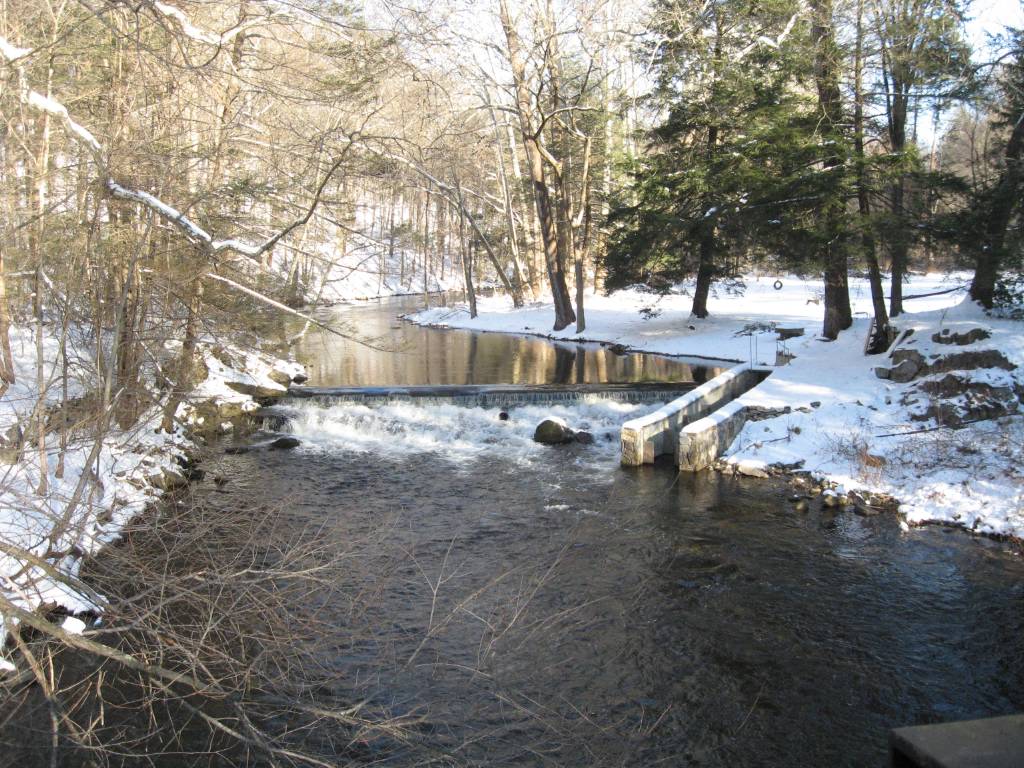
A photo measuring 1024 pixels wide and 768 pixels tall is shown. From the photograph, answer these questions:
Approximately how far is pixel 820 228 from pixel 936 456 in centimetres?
624

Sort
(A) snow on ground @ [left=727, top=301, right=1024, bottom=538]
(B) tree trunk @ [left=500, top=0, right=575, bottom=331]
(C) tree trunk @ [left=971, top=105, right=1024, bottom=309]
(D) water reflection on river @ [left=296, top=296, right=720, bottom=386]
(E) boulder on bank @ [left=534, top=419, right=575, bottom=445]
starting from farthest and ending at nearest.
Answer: (B) tree trunk @ [left=500, top=0, right=575, bottom=331]
(D) water reflection on river @ [left=296, top=296, right=720, bottom=386]
(E) boulder on bank @ [left=534, top=419, right=575, bottom=445]
(C) tree trunk @ [left=971, top=105, right=1024, bottom=309]
(A) snow on ground @ [left=727, top=301, right=1024, bottom=538]

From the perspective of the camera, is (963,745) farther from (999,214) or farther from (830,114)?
(830,114)

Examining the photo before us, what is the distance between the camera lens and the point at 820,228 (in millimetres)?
15367

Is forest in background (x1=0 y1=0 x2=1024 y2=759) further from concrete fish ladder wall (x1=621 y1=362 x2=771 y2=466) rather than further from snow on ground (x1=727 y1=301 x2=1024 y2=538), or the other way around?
concrete fish ladder wall (x1=621 y1=362 x2=771 y2=466)

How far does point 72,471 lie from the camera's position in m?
9.12

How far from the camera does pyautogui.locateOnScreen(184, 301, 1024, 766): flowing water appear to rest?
5.39m

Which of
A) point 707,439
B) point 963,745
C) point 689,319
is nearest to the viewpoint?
point 963,745

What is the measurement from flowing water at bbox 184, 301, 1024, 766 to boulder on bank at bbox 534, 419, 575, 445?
2.08ft

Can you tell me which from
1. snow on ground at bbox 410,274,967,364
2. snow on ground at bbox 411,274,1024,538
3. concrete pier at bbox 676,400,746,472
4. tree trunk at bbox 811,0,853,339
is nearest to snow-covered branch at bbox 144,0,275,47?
concrete pier at bbox 676,400,746,472

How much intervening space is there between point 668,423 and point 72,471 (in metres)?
8.49

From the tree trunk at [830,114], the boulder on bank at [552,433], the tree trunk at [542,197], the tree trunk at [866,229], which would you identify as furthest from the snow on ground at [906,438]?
the tree trunk at [542,197]

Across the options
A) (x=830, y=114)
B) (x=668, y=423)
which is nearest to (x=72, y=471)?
(x=668, y=423)

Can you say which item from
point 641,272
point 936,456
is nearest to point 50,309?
point 936,456

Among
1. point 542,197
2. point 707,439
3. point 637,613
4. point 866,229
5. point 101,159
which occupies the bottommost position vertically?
point 637,613
